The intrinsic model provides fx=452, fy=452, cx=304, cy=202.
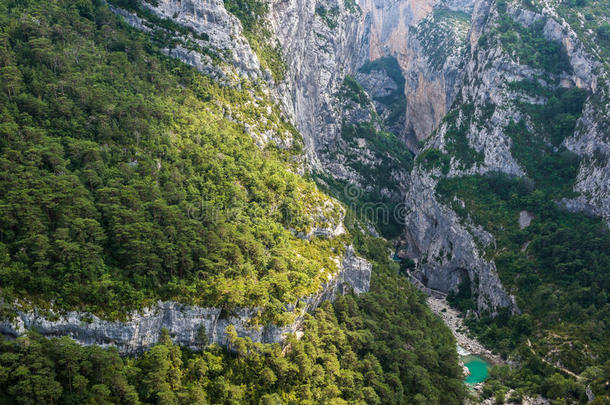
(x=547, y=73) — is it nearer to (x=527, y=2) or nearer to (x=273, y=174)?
(x=527, y=2)

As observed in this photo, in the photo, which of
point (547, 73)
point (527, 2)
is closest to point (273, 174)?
point (547, 73)

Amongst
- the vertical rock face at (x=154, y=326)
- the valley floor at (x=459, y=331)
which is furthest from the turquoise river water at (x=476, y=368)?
the vertical rock face at (x=154, y=326)

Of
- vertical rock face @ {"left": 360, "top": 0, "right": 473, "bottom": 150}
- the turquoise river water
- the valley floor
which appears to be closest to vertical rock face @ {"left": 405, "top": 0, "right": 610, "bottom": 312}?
the valley floor

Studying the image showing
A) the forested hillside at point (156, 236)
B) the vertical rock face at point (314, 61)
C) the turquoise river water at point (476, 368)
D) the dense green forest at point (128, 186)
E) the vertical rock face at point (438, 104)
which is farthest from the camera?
the vertical rock face at point (314, 61)

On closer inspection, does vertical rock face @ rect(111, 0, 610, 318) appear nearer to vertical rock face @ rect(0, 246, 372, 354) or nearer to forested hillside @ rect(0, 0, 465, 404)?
forested hillside @ rect(0, 0, 465, 404)

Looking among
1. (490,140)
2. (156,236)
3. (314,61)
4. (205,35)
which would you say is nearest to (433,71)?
(314,61)

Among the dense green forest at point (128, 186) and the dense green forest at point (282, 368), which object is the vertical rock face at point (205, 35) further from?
the dense green forest at point (282, 368)
